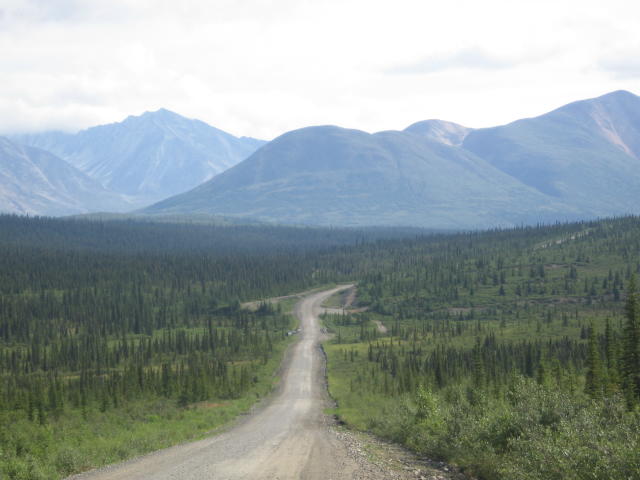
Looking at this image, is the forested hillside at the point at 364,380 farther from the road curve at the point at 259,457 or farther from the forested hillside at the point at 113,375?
the road curve at the point at 259,457

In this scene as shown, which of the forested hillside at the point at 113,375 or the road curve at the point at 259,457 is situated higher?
the road curve at the point at 259,457

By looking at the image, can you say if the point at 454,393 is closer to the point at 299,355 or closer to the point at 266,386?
the point at 266,386

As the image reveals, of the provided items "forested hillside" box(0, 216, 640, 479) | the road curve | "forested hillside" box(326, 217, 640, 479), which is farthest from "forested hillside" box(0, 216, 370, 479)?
"forested hillside" box(326, 217, 640, 479)

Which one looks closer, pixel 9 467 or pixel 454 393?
pixel 9 467

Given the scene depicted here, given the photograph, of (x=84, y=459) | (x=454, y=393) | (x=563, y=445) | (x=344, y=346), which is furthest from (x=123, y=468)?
(x=344, y=346)

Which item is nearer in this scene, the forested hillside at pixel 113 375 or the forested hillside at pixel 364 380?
the forested hillside at pixel 364 380

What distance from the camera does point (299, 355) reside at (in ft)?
416

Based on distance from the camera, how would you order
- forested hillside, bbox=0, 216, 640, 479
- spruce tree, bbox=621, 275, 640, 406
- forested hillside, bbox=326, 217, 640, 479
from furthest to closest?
spruce tree, bbox=621, 275, 640, 406 → forested hillside, bbox=0, 216, 640, 479 → forested hillside, bbox=326, 217, 640, 479

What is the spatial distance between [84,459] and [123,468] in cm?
332

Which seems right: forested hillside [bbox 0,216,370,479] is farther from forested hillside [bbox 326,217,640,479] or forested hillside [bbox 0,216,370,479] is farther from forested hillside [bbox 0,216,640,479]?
forested hillside [bbox 326,217,640,479]

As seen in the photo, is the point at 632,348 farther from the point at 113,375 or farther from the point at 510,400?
the point at 113,375

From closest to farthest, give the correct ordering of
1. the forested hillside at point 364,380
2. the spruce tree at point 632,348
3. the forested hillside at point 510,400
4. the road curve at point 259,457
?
the forested hillside at point 510,400 < the forested hillside at point 364,380 < the road curve at point 259,457 < the spruce tree at point 632,348

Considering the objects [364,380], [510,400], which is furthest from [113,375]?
[510,400]

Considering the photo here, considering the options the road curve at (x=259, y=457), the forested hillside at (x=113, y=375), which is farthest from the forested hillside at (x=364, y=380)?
the road curve at (x=259, y=457)
